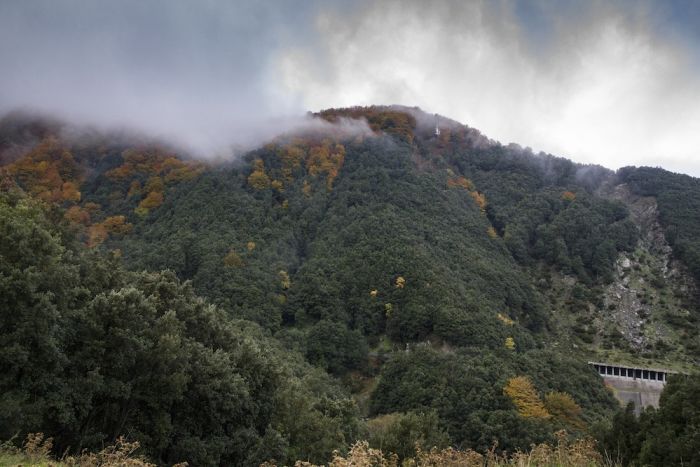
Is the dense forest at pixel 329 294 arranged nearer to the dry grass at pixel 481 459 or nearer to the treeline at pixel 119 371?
the treeline at pixel 119 371

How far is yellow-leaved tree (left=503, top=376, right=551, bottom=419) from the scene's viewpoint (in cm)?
3878

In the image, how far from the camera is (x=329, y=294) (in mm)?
64938

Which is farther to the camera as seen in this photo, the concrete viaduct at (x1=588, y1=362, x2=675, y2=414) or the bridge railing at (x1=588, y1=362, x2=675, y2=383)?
the bridge railing at (x1=588, y1=362, x2=675, y2=383)

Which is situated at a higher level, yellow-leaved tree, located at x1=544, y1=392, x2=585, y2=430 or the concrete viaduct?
yellow-leaved tree, located at x1=544, y1=392, x2=585, y2=430

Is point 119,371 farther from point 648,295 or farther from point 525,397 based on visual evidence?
point 648,295

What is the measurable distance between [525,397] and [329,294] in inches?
1199

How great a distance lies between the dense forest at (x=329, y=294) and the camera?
17.2 metres

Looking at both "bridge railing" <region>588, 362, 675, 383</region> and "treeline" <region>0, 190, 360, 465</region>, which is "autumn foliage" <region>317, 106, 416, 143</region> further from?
"treeline" <region>0, 190, 360, 465</region>

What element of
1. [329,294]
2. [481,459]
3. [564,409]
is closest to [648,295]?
[564,409]

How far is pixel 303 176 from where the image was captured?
93062 millimetres

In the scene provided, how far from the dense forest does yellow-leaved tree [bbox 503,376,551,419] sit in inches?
9.0

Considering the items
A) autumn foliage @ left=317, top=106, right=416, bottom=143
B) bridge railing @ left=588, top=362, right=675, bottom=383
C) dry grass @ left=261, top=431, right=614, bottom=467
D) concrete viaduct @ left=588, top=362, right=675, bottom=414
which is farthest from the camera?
autumn foliage @ left=317, top=106, right=416, bottom=143

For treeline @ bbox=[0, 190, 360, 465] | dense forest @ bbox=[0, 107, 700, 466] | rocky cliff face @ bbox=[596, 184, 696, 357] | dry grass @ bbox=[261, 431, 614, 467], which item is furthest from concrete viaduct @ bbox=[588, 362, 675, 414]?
dry grass @ bbox=[261, 431, 614, 467]

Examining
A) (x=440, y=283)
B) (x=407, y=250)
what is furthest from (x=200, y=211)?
(x=440, y=283)
